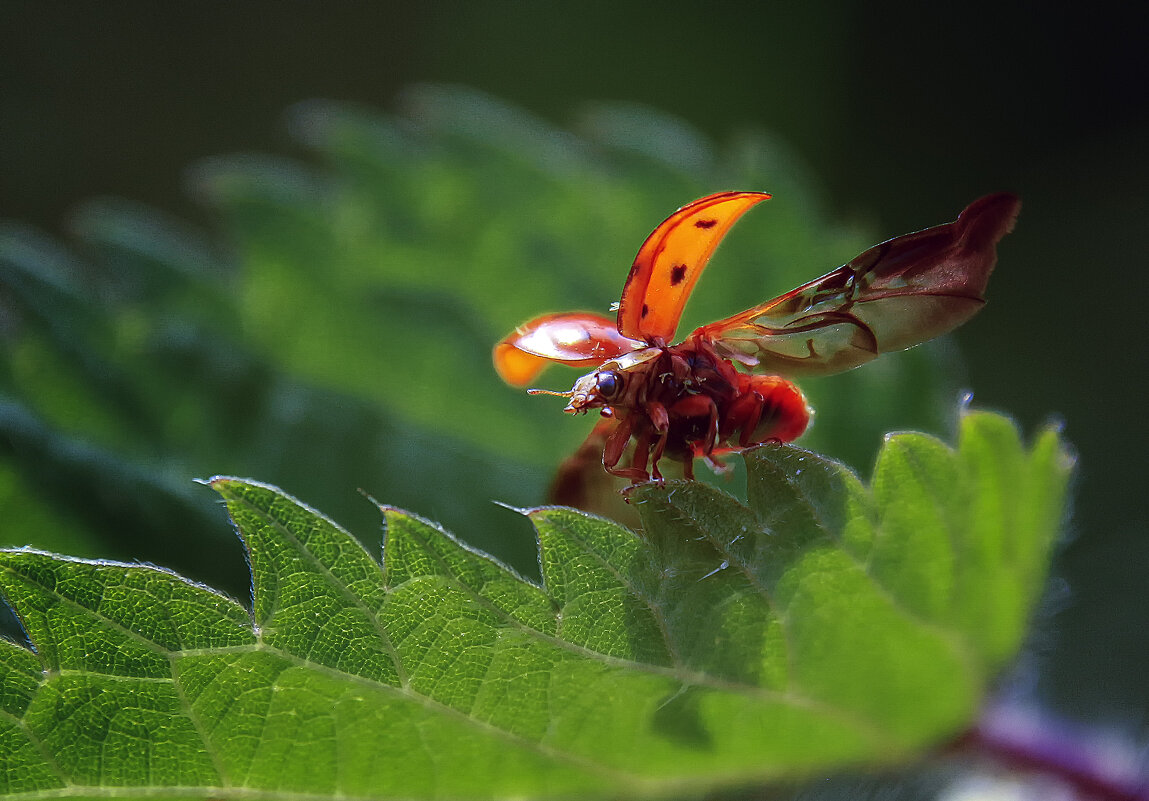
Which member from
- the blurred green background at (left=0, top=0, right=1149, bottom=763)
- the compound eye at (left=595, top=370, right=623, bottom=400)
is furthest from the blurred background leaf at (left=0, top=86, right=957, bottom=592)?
the compound eye at (left=595, top=370, right=623, bottom=400)

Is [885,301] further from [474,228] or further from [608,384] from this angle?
[474,228]

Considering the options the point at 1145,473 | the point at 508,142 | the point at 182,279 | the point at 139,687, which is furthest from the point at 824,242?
the point at 139,687

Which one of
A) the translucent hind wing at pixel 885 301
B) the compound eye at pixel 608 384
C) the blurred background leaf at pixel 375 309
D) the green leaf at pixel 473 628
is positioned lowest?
the green leaf at pixel 473 628

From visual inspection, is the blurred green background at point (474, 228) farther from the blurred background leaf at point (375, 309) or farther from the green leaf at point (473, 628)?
the green leaf at point (473, 628)

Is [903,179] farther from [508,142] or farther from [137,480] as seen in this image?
[137,480]

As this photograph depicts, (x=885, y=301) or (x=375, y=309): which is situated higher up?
(x=375, y=309)

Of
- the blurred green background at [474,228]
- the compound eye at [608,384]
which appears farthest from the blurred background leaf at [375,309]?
the compound eye at [608,384]

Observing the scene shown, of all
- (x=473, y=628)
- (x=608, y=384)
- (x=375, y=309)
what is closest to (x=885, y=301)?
(x=608, y=384)
